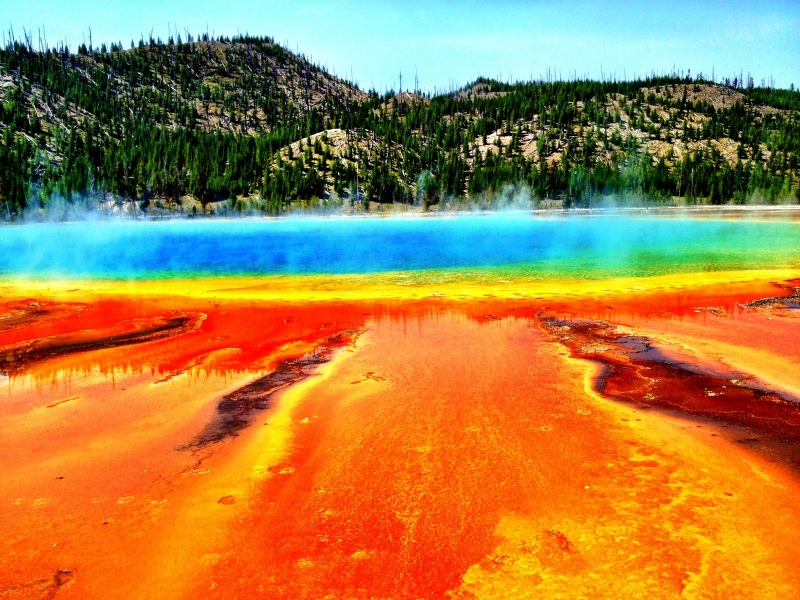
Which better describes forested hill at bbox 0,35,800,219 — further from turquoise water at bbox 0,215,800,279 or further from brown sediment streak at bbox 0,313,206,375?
brown sediment streak at bbox 0,313,206,375

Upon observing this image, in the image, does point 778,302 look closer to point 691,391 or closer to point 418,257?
point 691,391

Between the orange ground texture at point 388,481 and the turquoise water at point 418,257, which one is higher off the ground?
the turquoise water at point 418,257

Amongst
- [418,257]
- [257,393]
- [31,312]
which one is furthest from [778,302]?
[31,312]

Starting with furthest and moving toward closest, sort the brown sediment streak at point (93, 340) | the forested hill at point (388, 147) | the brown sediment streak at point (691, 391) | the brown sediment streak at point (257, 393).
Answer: the forested hill at point (388, 147)
the brown sediment streak at point (93, 340)
the brown sediment streak at point (257, 393)
the brown sediment streak at point (691, 391)

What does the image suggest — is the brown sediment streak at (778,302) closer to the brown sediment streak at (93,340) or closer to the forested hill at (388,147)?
the brown sediment streak at (93,340)

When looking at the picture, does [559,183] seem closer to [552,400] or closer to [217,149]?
[217,149]

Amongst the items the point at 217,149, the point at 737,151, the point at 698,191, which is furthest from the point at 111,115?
the point at 737,151

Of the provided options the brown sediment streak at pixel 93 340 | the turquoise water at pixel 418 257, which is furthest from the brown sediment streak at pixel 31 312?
the turquoise water at pixel 418 257

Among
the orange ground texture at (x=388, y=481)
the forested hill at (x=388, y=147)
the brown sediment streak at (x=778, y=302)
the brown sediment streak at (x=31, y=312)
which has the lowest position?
the orange ground texture at (x=388, y=481)
